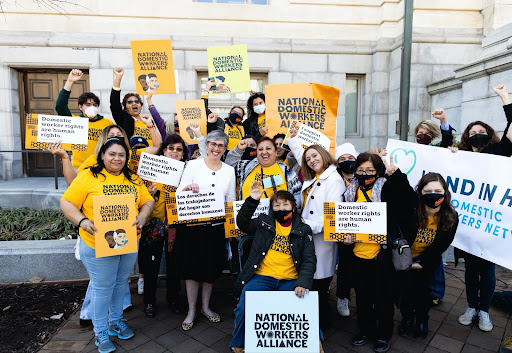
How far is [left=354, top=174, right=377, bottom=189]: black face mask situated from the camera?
339cm

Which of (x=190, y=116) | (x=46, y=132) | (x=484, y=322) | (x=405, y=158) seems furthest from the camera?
(x=190, y=116)


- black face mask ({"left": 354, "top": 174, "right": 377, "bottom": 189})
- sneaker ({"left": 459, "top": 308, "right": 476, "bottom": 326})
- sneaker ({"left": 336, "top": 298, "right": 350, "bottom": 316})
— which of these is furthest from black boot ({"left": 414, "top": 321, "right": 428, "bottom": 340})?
black face mask ({"left": 354, "top": 174, "right": 377, "bottom": 189})

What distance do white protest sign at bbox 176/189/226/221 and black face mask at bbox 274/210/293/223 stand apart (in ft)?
2.15

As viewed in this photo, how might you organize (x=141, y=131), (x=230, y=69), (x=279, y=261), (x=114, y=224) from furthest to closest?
(x=230, y=69), (x=141, y=131), (x=279, y=261), (x=114, y=224)

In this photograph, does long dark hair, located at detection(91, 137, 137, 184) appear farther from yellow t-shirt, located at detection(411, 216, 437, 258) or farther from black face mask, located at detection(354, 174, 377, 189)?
yellow t-shirt, located at detection(411, 216, 437, 258)

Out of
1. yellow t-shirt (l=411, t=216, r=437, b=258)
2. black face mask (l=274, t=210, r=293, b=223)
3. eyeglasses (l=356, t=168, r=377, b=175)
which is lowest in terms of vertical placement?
yellow t-shirt (l=411, t=216, r=437, b=258)

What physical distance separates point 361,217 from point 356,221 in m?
0.06

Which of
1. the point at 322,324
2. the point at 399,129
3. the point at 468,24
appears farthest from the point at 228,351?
the point at 468,24

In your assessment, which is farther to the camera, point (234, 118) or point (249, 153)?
point (234, 118)

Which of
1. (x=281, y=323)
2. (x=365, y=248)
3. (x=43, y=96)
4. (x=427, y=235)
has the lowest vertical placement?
(x=281, y=323)

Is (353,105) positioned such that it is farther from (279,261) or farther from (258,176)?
(279,261)

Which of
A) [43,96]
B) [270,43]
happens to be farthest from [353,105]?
[43,96]

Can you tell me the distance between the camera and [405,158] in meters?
4.52

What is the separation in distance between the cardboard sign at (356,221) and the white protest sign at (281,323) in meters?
0.66
